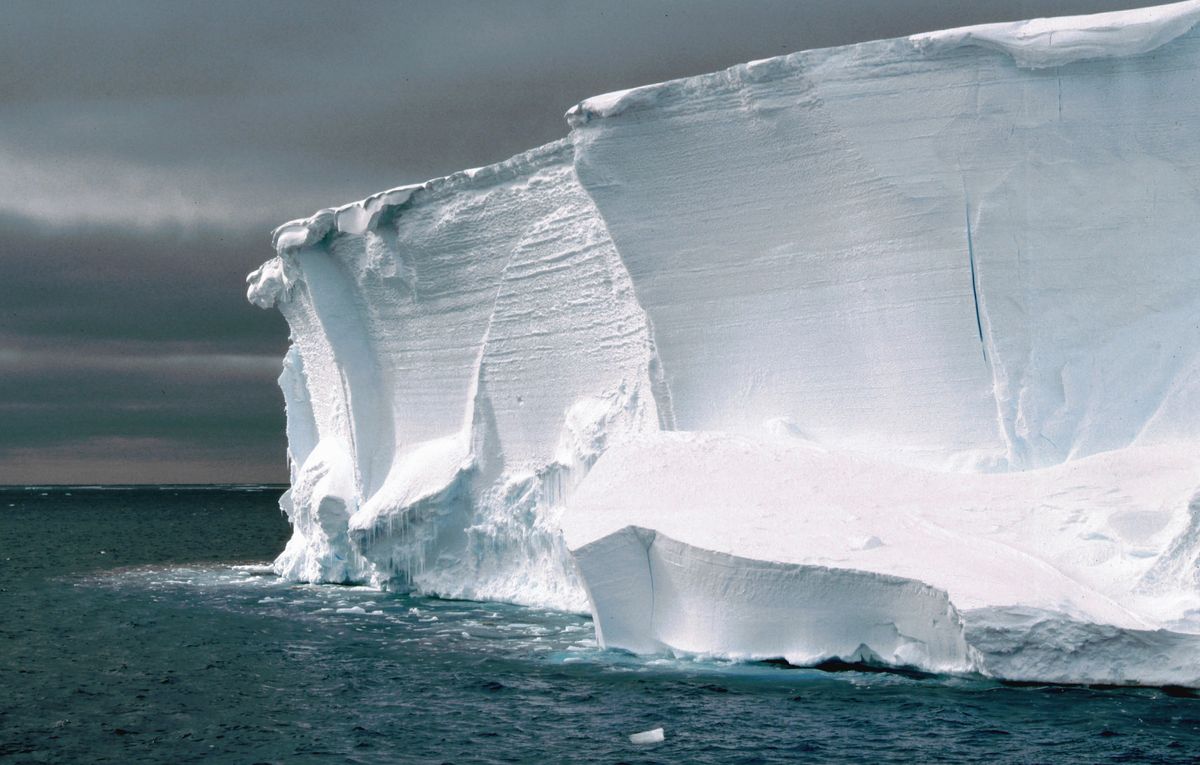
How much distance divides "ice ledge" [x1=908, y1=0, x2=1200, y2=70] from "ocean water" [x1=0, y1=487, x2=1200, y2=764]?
5205 mm

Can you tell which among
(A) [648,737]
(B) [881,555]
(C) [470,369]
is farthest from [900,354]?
(C) [470,369]

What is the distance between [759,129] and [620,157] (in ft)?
4.49

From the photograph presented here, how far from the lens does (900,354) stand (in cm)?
1070

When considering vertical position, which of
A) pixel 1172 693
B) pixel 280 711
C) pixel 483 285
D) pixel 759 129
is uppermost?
pixel 759 129

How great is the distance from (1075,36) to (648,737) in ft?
22.1

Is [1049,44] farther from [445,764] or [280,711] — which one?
[280,711]

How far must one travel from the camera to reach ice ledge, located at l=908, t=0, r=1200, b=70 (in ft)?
32.4

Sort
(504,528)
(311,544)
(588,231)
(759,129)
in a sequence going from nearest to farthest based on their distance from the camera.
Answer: (759,129)
(588,231)
(504,528)
(311,544)

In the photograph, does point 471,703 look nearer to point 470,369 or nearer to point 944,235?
point 944,235

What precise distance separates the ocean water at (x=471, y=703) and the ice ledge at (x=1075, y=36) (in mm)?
5205

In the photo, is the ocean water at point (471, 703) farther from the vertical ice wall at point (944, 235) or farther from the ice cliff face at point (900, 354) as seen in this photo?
the vertical ice wall at point (944, 235)

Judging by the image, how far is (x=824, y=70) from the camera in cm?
1062

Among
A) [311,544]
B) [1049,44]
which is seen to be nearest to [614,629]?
Answer: [1049,44]

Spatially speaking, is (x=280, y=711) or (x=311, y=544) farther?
(x=311, y=544)
